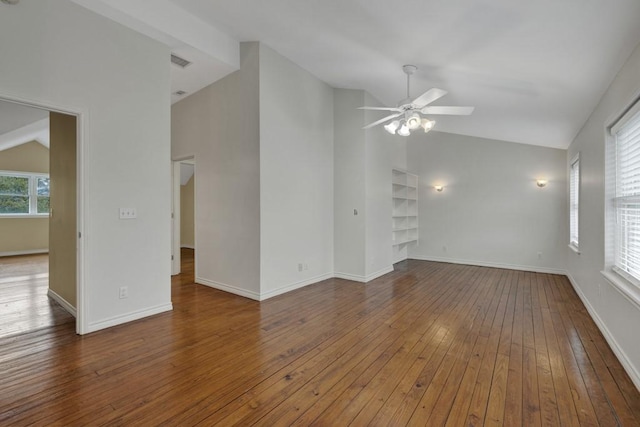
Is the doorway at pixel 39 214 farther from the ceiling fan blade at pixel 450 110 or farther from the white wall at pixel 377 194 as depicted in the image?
the white wall at pixel 377 194

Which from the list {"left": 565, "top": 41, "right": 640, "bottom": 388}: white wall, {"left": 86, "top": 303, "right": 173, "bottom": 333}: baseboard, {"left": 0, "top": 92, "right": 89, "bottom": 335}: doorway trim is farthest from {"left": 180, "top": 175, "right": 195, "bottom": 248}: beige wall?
{"left": 565, "top": 41, "right": 640, "bottom": 388}: white wall

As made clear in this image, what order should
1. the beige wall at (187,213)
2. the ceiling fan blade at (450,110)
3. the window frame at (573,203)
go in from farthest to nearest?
the beige wall at (187,213) < the window frame at (573,203) < the ceiling fan blade at (450,110)

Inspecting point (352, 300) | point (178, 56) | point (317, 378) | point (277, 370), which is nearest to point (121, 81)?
point (178, 56)

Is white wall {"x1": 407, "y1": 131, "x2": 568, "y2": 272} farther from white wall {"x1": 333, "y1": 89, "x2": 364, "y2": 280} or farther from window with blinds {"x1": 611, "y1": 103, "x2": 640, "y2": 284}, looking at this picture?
window with blinds {"x1": 611, "y1": 103, "x2": 640, "y2": 284}

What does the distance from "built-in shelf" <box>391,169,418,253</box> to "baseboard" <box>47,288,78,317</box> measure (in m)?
5.07

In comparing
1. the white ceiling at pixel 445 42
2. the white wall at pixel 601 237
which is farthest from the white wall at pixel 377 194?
the white wall at pixel 601 237

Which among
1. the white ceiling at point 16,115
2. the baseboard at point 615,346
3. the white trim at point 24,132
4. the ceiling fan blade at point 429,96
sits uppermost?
the white trim at point 24,132

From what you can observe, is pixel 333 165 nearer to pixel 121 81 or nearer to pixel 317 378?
pixel 121 81

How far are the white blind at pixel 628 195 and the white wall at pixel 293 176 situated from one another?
350 cm

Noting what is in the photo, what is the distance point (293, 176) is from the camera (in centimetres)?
445

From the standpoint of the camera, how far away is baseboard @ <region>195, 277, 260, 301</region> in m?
4.01

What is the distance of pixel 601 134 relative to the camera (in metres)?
3.13

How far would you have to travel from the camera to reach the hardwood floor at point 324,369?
5.95ft

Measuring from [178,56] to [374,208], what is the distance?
141 inches
